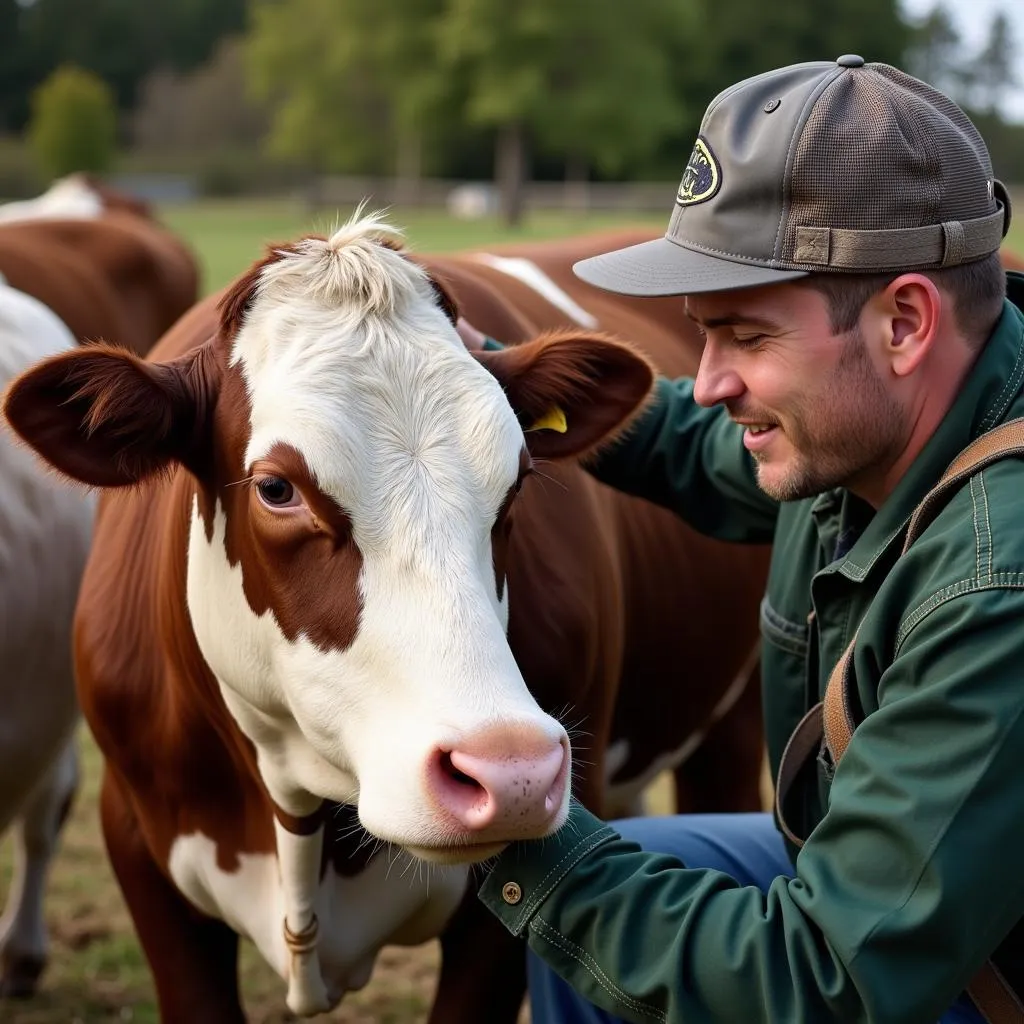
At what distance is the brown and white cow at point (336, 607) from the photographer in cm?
203

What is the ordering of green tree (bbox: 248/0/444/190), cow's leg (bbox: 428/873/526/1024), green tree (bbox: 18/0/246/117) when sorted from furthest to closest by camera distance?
green tree (bbox: 18/0/246/117) → green tree (bbox: 248/0/444/190) → cow's leg (bbox: 428/873/526/1024)

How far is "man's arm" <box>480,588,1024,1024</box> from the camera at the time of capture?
1774 mm

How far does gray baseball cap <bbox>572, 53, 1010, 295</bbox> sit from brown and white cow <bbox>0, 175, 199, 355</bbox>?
169 inches

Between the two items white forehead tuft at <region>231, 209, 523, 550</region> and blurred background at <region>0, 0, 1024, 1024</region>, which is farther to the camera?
blurred background at <region>0, 0, 1024, 1024</region>

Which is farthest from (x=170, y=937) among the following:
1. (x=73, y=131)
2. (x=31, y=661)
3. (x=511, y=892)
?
(x=73, y=131)

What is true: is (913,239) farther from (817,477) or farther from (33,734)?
(33,734)

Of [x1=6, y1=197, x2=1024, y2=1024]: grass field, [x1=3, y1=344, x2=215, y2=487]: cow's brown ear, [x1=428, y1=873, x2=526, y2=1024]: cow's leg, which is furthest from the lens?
[x1=6, y1=197, x2=1024, y2=1024]: grass field

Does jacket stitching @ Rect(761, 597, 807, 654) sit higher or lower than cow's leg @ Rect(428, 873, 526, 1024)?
higher

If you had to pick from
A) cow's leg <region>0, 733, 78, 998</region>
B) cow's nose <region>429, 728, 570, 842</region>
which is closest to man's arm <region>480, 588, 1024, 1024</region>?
cow's nose <region>429, 728, 570, 842</region>

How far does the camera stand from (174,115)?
71500mm

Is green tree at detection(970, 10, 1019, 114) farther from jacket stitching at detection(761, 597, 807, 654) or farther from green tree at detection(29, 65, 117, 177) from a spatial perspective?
jacket stitching at detection(761, 597, 807, 654)

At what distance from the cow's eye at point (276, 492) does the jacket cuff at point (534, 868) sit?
1.97 feet

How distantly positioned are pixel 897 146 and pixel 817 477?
1.66 ft

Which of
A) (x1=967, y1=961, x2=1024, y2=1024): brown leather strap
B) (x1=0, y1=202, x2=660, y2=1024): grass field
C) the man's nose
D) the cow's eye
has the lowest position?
(x1=0, y1=202, x2=660, y2=1024): grass field
